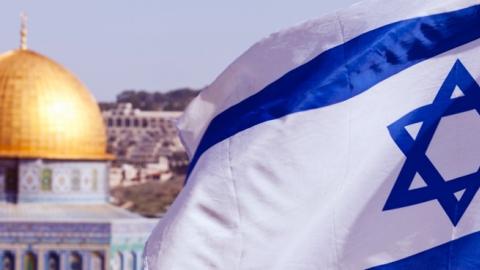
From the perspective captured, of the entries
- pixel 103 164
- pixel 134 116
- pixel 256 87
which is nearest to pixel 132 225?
pixel 103 164

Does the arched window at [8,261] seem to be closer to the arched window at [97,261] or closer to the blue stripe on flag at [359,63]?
the arched window at [97,261]

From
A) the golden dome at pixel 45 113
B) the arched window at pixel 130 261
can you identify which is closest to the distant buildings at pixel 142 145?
the golden dome at pixel 45 113

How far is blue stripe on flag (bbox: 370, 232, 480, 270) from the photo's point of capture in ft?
27.3

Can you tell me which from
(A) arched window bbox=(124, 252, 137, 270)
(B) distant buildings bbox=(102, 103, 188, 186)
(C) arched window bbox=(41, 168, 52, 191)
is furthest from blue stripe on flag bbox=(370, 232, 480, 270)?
(B) distant buildings bbox=(102, 103, 188, 186)

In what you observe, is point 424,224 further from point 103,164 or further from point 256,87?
point 103,164

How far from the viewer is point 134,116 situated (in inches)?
5556

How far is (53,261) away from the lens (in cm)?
3866

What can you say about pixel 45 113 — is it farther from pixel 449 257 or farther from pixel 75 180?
pixel 449 257

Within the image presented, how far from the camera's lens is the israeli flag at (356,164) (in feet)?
27.5

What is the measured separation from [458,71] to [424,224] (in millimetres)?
603

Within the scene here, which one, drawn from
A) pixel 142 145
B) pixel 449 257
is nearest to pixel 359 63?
pixel 449 257

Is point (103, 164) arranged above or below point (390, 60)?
below

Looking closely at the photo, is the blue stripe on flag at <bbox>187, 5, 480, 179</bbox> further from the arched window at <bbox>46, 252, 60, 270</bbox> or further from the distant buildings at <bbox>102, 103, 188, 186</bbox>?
the distant buildings at <bbox>102, 103, 188, 186</bbox>

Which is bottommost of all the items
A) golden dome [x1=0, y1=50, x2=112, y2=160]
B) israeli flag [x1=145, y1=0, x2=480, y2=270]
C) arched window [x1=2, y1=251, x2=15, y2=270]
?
arched window [x1=2, y1=251, x2=15, y2=270]
